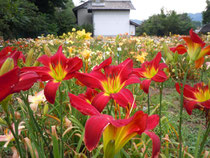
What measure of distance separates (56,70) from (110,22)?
2331 centimetres

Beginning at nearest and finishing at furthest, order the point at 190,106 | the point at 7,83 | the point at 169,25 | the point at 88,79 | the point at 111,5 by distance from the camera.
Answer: the point at 7,83, the point at 88,79, the point at 190,106, the point at 111,5, the point at 169,25

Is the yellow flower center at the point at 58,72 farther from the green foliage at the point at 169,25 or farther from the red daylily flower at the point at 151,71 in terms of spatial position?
the green foliage at the point at 169,25

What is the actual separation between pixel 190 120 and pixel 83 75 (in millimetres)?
2136

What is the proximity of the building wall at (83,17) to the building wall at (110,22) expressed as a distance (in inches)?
106

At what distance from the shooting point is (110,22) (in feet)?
74.4

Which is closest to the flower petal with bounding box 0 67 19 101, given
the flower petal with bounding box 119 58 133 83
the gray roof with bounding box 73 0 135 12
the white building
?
the flower petal with bounding box 119 58 133 83

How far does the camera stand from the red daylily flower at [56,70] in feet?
1.96

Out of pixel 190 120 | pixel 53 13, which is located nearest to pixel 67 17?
pixel 53 13

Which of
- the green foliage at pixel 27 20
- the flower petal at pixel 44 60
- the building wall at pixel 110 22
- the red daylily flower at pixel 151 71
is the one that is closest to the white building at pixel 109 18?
the building wall at pixel 110 22

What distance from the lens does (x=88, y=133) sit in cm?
38

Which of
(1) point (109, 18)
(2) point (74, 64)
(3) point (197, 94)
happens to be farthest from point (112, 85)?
(1) point (109, 18)

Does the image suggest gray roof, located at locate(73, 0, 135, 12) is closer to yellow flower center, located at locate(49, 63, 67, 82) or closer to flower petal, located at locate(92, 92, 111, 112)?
yellow flower center, located at locate(49, 63, 67, 82)

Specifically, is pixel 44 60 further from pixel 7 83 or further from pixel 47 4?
pixel 47 4

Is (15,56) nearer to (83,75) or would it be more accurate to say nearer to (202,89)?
Result: (83,75)
